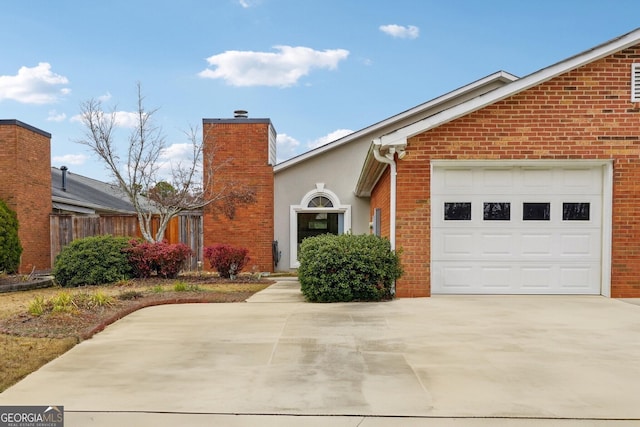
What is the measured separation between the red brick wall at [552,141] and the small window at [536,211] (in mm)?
932

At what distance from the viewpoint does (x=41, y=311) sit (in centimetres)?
759

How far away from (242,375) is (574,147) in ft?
25.7

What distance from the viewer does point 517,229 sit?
955 cm

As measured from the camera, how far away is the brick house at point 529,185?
30.6 feet

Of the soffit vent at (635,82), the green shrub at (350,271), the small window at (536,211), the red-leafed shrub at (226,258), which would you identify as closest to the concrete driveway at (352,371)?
the green shrub at (350,271)

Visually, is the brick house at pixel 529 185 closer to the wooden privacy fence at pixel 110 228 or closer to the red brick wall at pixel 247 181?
the red brick wall at pixel 247 181

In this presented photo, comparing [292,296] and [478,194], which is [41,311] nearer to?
[292,296]

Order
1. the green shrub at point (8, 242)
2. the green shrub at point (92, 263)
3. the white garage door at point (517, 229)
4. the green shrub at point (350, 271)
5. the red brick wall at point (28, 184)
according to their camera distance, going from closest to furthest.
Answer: the green shrub at point (350, 271) → the white garage door at point (517, 229) → the green shrub at point (92, 263) → the green shrub at point (8, 242) → the red brick wall at point (28, 184)

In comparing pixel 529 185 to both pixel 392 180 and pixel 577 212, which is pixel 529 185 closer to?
pixel 577 212

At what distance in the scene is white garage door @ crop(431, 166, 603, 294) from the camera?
953 centimetres

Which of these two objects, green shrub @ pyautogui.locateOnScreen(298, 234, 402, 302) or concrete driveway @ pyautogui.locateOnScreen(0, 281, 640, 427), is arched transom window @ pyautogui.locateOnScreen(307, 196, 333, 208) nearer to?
green shrub @ pyautogui.locateOnScreen(298, 234, 402, 302)

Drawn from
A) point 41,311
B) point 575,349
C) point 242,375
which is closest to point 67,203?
point 41,311

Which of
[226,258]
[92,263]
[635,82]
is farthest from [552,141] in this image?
[92,263]

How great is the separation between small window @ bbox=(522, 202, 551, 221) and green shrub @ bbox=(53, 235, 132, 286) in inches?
389
